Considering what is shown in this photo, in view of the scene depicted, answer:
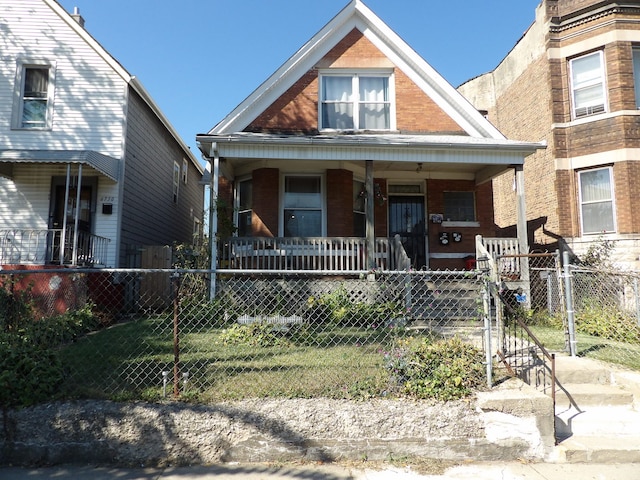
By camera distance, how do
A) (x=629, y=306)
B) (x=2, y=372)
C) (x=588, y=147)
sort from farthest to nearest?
(x=588, y=147)
(x=629, y=306)
(x=2, y=372)

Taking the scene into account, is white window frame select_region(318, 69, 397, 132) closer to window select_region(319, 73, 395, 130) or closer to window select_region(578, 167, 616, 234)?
window select_region(319, 73, 395, 130)

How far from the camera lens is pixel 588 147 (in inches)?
474

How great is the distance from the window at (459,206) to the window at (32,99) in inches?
460

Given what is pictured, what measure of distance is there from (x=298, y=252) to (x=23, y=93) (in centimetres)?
896

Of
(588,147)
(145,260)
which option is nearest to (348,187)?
A: (145,260)

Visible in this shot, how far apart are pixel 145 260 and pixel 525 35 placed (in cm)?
1485

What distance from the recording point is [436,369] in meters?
4.43

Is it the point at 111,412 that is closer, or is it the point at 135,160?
the point at 111,412

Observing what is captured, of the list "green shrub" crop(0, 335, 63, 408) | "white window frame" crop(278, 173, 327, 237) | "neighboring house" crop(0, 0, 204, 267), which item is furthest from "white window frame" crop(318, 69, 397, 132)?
"green shrub" crop(0, 335, 63, 408)

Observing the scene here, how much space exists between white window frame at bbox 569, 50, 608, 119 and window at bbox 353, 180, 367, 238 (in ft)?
22.6

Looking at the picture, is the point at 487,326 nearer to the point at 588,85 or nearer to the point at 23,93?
the point at 588,85

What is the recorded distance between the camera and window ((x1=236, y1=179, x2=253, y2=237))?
1172 cm

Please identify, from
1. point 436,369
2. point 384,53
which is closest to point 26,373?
point 436,369

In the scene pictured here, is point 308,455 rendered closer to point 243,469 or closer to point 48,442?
point 243,469
